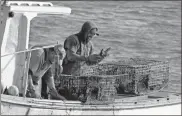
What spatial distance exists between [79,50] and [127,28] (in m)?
11.6

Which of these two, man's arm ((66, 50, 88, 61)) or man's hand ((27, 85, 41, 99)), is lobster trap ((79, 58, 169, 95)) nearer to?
man's arm ((66, 50, 88, 61))

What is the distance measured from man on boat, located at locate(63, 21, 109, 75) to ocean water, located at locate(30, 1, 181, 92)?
5.80 meters

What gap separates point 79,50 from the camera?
991cm

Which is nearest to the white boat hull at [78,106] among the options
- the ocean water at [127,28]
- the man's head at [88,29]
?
the man's head at [88,29]

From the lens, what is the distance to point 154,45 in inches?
776

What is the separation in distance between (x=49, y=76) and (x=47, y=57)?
275 millimetres

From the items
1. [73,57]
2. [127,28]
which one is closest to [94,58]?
[73,57]

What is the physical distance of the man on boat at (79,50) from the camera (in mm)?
9695

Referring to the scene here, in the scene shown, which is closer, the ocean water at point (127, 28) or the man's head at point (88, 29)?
the man's head at point (88, 29)

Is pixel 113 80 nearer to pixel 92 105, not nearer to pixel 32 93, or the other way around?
pixel 92 105

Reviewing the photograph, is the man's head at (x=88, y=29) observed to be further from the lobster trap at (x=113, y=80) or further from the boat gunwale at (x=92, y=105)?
the boat gunwale at (x=92, y=105)

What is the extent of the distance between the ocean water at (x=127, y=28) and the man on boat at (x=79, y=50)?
228 inches

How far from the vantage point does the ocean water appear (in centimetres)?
1867

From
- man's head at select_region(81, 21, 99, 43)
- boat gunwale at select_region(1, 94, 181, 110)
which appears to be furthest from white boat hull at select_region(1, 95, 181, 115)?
man's head at select_region(81, 21, 99, 43)
